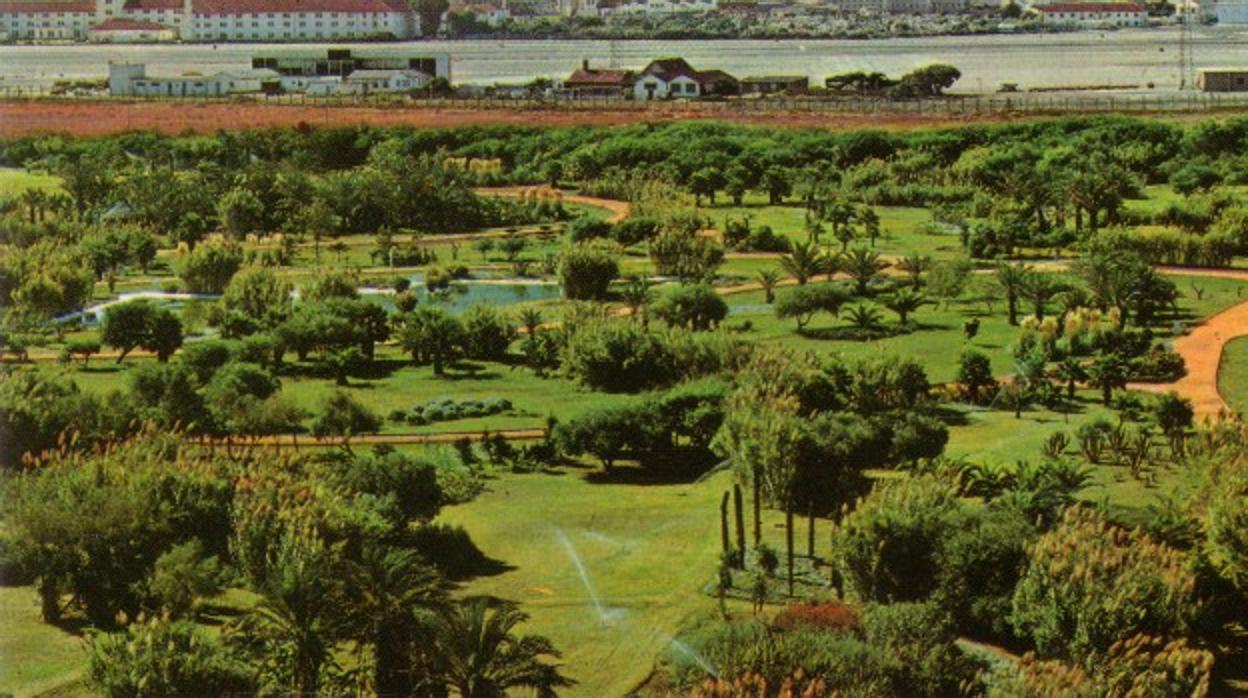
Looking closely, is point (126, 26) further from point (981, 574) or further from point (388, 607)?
point (981, 574)

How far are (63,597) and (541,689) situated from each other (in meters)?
6.95

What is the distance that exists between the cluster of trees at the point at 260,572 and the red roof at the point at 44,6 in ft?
456

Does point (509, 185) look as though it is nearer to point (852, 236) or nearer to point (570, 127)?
point (570, 127)

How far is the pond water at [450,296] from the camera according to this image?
4581 centimetres

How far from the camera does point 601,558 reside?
83.1 ft

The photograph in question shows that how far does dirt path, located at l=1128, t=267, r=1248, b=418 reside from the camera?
34.0 m

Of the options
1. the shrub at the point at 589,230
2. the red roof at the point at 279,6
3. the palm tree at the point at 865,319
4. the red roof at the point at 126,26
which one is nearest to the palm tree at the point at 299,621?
the palm tree at the point at 865,319

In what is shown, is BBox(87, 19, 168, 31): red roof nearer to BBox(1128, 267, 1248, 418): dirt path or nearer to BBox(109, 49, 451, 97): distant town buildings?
BBox(109, 49, 451, 97): distant town buildings

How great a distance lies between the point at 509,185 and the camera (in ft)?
237

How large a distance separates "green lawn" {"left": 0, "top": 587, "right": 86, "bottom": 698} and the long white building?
445ft

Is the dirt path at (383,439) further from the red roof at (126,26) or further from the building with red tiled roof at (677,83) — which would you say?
the red roof at (126,26)

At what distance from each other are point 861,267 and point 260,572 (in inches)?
1024

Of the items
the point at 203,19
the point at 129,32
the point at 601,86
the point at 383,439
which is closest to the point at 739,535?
the point at 383,439

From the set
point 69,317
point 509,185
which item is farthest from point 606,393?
point 509,185
